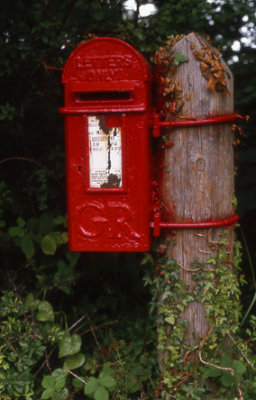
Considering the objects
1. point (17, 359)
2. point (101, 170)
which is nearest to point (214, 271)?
point (101, 170)

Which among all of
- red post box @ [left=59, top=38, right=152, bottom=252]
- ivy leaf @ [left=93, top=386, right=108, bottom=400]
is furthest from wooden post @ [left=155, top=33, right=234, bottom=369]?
ivy leaf @ [left=93, top=386, right=108, bottom=400]

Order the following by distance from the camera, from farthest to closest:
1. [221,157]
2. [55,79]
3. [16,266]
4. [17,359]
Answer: [16,266] < [55,79] < [17,359] < [221,157]

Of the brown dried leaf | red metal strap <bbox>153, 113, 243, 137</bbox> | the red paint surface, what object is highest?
the brown dried leaf

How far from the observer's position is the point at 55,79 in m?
3.24

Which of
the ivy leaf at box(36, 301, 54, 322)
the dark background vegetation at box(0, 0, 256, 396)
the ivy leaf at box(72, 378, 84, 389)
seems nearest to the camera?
the ivy leaf at box(72, 378, 84, 389)

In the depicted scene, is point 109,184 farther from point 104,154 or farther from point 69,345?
point 69,345

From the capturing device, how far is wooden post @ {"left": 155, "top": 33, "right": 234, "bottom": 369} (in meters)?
2.30

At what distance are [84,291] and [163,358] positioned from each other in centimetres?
120

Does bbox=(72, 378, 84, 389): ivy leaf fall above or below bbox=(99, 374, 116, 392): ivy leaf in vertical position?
below

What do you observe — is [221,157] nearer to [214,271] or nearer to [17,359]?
[214,271]

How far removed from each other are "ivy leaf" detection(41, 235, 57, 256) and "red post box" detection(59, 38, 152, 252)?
67cm

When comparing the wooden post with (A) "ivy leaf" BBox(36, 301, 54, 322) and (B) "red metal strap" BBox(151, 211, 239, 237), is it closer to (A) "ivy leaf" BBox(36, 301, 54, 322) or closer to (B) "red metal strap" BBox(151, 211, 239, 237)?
(B) "red metal strap" BBox(151, 211, 239, 237)

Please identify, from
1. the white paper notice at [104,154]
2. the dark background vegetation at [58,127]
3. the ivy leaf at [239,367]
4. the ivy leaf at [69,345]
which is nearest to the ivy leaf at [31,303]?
the dark background vegetation at [58,127]

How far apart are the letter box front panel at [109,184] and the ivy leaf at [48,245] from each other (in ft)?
2.25
